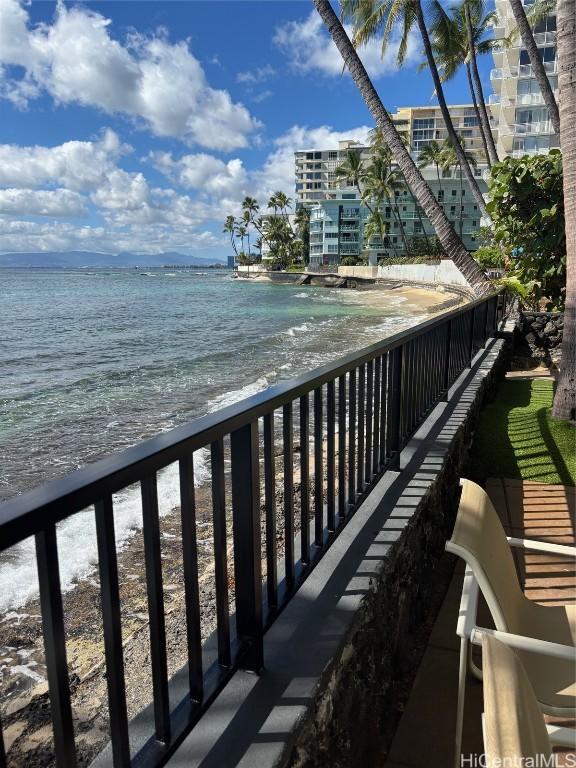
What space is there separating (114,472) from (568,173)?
6881 mm

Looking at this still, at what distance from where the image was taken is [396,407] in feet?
13.1

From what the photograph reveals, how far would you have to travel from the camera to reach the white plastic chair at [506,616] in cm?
202

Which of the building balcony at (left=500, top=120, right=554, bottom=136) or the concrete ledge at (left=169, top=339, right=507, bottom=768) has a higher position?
the building balcony at (left=500, top=120, right=554, bottom=136)

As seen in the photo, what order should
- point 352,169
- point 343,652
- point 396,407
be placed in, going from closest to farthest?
point 343,652 < point 396,407 < point 352,169

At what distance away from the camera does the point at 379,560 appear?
259 centimetres

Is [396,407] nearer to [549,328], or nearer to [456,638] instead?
[456,638]

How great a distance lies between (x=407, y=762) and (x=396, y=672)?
1.39ft

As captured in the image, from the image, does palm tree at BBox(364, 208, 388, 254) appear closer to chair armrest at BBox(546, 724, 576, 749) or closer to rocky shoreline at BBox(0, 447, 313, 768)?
rocky shoreline at BBox(0, 447, 313, 768)

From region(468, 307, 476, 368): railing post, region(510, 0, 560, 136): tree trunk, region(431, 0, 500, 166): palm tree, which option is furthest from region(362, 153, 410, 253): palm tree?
region(468, 307, 476, 368): railing post

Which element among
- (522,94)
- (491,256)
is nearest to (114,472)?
(491,256)

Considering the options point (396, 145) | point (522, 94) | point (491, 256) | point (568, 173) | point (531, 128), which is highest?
point (522, 94)

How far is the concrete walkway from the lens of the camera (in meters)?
2.42

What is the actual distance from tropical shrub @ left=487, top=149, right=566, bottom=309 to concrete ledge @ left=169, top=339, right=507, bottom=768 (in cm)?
919

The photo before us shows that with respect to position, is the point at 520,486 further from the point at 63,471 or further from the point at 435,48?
the point at 435,48
